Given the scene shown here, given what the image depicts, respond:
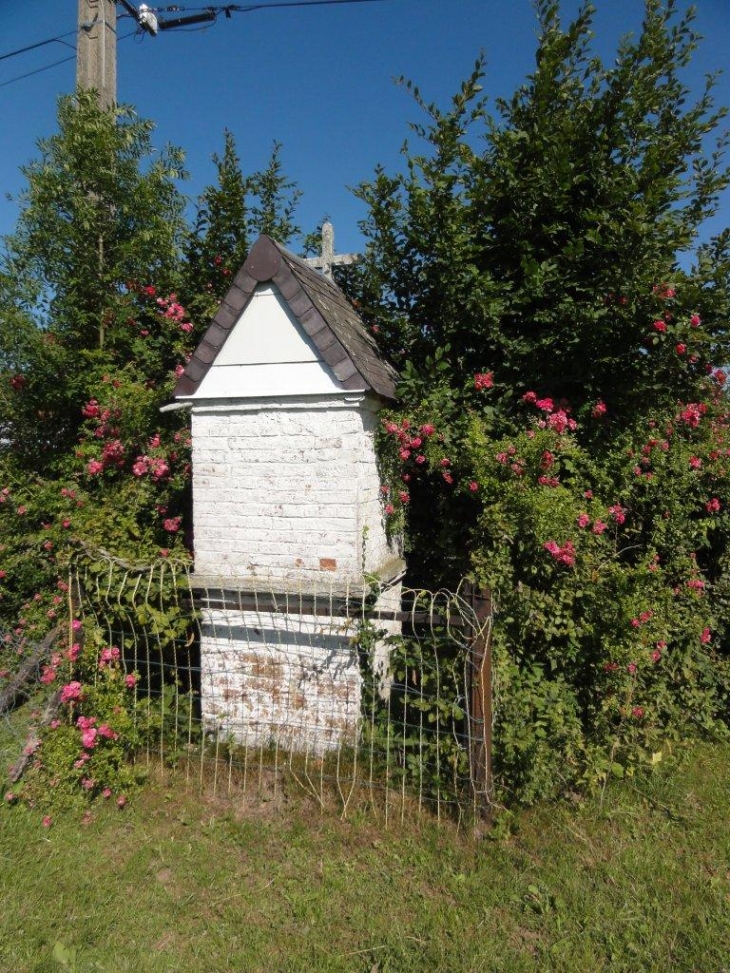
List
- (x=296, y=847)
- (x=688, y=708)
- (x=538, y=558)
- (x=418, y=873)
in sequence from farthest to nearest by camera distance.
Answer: (x=688, y=708) → (x=538, y=558) → (x=296, y=847) → (x=418, y=873)

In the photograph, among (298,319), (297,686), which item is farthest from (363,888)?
(298,319)

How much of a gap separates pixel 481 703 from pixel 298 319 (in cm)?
274

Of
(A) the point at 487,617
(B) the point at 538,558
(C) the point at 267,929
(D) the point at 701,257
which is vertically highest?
(D) the point at 701,257

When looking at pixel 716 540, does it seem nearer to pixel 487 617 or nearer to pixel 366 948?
pixel 487 617

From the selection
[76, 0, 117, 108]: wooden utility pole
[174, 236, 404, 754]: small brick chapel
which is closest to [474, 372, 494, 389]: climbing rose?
[174, 236, 404, 754]: small brick chapel

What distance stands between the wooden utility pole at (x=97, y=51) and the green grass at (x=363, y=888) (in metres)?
6.70

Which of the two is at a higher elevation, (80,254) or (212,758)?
(80,254)

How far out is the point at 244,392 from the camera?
4.18 metres

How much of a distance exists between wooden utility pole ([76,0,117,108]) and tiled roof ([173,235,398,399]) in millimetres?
3668

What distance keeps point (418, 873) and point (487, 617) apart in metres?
1.36

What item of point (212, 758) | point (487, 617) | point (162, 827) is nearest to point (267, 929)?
point (162, 827)

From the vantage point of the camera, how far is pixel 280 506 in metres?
4.15

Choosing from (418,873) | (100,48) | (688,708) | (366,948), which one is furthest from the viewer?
(100,48)

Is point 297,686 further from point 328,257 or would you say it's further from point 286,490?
point 328,257
